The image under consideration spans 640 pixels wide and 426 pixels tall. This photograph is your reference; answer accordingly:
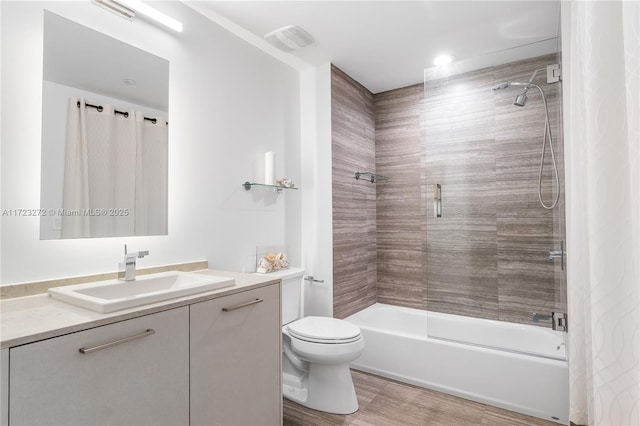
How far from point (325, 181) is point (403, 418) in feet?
5.67

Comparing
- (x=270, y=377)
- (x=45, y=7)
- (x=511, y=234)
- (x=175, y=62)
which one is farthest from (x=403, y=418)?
(x=45, y=7)

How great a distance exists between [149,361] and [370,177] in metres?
2.64

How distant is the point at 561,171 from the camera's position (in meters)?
2.18

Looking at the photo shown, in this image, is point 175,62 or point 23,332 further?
point 175,62

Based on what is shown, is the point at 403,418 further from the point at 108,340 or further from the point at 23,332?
the point at 23,332

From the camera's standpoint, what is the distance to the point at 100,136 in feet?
5.33

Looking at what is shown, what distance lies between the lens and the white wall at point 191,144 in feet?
4.51

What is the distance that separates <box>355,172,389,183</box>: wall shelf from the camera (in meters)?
3.21

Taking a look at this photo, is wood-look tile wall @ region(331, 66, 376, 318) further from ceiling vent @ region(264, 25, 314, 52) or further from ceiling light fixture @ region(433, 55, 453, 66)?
ceiling light fixture @ region(433, 55, 453, 66)

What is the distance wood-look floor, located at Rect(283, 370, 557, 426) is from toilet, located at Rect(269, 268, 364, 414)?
0.20ft

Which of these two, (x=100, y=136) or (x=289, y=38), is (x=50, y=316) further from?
(x=289, y=38)

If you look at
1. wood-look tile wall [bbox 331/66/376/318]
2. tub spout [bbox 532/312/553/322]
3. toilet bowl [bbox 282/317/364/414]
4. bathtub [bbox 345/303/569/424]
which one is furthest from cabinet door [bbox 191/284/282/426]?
tub spout [bbox 532/312/553/322]

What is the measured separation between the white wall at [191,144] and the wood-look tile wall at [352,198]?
0.34m

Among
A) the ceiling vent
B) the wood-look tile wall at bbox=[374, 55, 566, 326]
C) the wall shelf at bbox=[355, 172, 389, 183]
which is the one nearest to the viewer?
the ceiling vent
